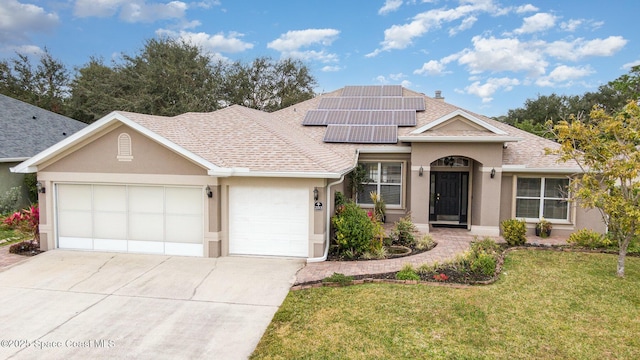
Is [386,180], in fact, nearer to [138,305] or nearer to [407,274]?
[407,274]

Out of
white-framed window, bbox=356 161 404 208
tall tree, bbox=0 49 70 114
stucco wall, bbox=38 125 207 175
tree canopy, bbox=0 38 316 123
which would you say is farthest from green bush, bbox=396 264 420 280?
tall tree, bbox=0 49 70 114

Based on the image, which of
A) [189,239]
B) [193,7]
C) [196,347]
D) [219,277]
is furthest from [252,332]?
[193,7]

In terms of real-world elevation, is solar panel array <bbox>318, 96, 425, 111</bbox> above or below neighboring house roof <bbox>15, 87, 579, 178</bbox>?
above

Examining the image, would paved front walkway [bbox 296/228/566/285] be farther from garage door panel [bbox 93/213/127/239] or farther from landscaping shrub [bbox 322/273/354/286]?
garage door panel [bbox 93/213/127/239]

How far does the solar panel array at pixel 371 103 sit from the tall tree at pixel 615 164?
9.35 meters

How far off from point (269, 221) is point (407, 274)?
13.5ft

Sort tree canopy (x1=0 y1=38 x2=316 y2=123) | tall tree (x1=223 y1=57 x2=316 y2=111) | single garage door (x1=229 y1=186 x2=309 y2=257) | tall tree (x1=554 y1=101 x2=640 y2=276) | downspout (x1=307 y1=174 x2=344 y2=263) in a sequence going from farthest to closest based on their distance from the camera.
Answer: tall tree (x1=223 y1=57 x2=316 y2=111)
tree canopy (x1=0 y1=38 x2=316 y2=123)
single garage door (x1=229 y1=186 x2=309 y2=257)
downspout (x1=307 y1=174 x2=344 y2=263)
tall tree (x1=554 y1=101 x2=640 y2=276)

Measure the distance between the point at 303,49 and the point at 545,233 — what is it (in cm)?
2847

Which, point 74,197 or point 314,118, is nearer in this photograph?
point 74,197

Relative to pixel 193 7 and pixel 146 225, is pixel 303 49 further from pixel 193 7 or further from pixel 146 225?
pixel 146 225

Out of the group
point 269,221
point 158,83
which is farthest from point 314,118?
point 158,83

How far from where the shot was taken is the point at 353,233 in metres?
10.4

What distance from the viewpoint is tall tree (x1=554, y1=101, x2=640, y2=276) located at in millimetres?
8469

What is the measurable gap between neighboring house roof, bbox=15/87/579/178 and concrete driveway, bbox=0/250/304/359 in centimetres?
278
